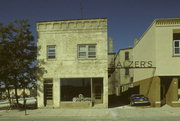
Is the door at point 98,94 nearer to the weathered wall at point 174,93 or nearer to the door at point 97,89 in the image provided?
the door at point 97,89

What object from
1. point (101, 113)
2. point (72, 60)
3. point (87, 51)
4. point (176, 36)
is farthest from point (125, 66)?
point (101, 113)

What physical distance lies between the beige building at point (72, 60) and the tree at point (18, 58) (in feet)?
3.26

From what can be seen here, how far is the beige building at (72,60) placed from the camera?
1864 centimetres

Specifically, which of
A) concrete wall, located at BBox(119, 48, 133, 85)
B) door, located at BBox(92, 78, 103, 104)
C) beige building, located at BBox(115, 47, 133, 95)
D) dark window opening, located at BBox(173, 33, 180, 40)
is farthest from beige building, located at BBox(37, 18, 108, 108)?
concrete wall, located at BBox(119, 48, 133, 85)

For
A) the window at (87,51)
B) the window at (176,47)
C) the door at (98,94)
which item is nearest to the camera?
the window at (176,47)

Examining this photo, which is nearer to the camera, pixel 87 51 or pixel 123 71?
pixel 87 51

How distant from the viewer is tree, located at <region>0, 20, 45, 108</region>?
17891 mm

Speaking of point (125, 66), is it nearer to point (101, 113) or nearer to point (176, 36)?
point (176, 36)

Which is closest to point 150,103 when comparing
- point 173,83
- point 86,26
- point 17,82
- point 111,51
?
point 173,83

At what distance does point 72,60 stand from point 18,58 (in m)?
5.56

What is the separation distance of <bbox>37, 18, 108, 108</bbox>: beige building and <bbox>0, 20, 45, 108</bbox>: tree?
0.99m

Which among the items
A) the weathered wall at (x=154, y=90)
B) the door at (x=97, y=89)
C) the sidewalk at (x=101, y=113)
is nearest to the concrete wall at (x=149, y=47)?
the weathered wall at (x=154, y=90)

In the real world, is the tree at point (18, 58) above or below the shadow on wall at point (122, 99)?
above

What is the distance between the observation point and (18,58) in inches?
742
